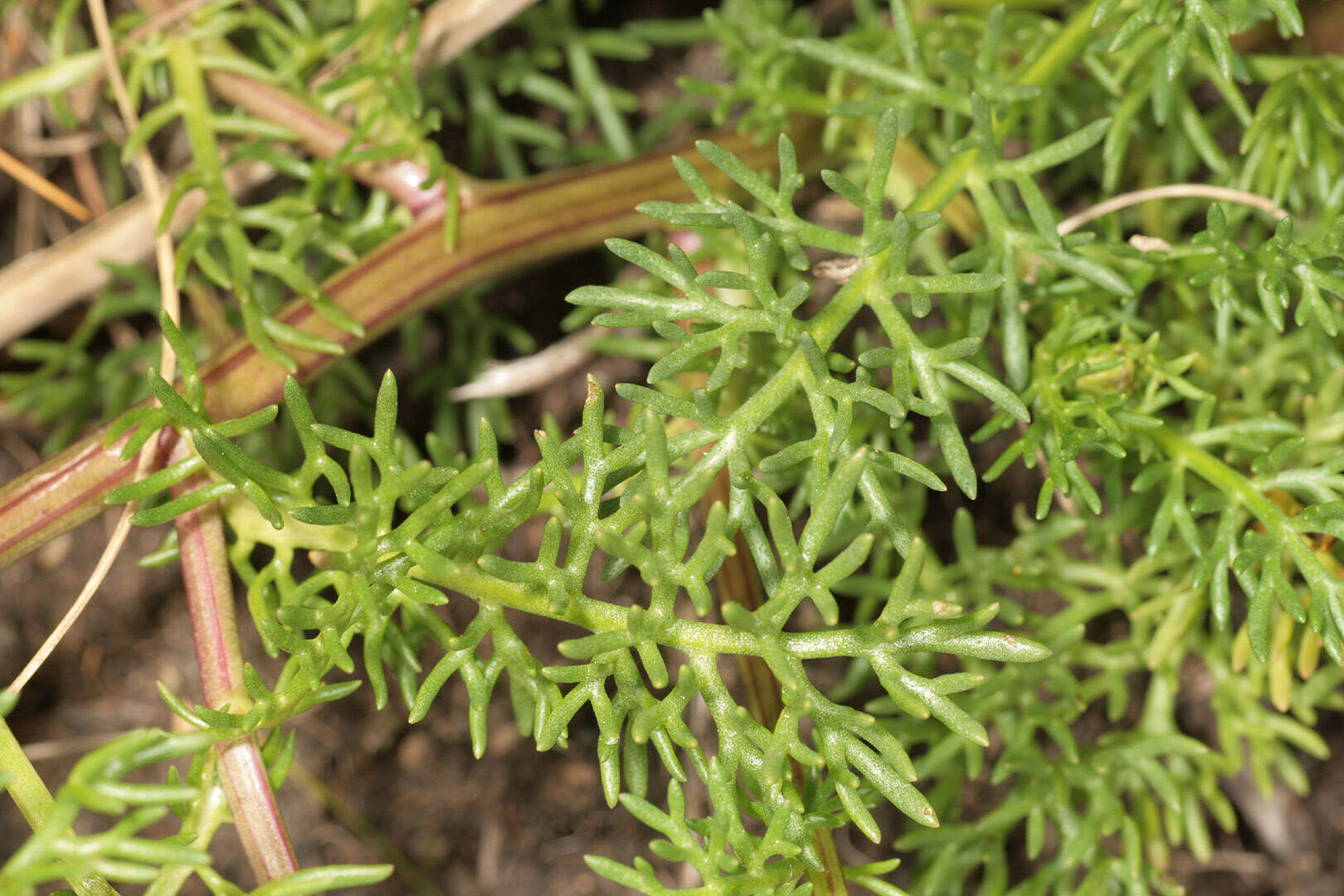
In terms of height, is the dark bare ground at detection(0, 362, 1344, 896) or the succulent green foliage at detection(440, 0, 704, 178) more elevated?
the succulent green foliage at detection(440, 0, 704, 178)

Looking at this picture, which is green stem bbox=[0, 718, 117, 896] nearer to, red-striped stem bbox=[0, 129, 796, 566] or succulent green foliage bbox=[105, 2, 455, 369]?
red-striped stem bbox=[0, 129, 796, 566]

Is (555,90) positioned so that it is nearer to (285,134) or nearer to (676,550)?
(285,134)

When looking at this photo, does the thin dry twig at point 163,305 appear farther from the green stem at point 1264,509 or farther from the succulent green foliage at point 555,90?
the green stem at point 1264,509

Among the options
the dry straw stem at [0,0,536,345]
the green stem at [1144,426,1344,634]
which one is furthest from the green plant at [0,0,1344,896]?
the dry straw stem at [0,0,536,345]

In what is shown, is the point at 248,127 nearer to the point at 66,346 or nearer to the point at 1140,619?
the point at 66,346

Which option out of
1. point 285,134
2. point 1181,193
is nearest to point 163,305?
point 285,134

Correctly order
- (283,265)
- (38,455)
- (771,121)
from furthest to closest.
Result: 1. (38,455)
2. (771,121)
3. (283,265)

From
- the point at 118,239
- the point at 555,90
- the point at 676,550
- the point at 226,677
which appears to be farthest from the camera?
the point at 555,90

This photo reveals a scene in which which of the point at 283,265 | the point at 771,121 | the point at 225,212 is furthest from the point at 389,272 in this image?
the point at 771,121

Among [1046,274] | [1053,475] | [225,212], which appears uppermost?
[225,212]
